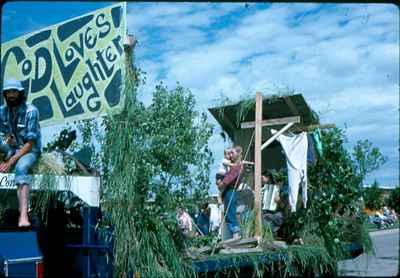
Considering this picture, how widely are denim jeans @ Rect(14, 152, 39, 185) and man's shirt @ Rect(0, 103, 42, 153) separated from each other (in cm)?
8

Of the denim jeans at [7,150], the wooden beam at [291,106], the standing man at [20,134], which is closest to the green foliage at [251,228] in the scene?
the wooden beam at [291,106]

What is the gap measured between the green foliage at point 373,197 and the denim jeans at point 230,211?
131 centimetres

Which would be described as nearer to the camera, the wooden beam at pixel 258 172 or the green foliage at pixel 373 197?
the green foliage at pixel 373 197

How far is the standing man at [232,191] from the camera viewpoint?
595 cm

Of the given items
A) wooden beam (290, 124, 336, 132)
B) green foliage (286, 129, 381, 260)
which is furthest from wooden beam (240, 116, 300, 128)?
green foliage (286, 129, 381, 260)

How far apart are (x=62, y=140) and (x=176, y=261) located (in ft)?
4.18

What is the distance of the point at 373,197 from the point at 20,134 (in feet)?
10.7

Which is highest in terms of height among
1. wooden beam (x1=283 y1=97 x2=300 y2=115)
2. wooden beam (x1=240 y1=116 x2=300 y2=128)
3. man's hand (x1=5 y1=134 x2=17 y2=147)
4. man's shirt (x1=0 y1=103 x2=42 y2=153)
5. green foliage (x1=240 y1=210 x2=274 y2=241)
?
wooden beam (x1=283 y1=97 x2=300 y2=115)

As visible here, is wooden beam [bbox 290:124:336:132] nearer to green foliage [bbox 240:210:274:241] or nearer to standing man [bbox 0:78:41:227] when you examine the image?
green foliage [bbox 240:210:274:241]

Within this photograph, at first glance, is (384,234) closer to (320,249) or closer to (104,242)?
(320,249)

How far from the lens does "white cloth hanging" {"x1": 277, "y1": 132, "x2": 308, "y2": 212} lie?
640 cm

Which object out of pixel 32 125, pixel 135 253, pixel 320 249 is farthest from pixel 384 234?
pixel 32 125

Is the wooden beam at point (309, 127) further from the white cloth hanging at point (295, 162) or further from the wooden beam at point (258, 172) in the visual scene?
the wooden beam at point (258, 172)

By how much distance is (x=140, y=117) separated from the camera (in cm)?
438
